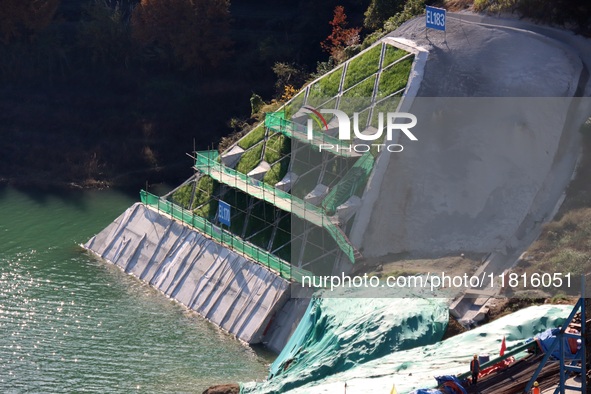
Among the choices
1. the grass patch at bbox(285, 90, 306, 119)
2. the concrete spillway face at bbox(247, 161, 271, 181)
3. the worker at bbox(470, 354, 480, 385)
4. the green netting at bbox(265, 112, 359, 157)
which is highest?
the grass patch at bbox(285, 90, 306, 119)

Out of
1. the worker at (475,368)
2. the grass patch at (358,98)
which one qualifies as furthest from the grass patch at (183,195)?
the worker at (475,368)

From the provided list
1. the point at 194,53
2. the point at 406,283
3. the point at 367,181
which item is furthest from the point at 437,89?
the point at 194,53

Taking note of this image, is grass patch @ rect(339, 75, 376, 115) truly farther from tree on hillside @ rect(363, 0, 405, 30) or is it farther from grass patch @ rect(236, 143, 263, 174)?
tree on hillside @ rect(363, 0, 405, 30)

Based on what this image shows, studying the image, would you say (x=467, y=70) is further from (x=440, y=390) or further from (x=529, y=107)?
(x=440, y=390)

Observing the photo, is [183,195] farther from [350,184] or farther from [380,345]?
[380,345]

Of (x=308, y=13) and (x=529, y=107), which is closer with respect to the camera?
(x=529, y=107)

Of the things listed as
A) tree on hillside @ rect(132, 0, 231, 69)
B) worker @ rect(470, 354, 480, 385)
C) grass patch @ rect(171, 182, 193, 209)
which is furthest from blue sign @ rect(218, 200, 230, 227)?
tree on hillside @ rect(132, 0, 231, 69)

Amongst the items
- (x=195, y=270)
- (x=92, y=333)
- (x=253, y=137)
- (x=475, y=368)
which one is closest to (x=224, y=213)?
(x=195, y=270)
